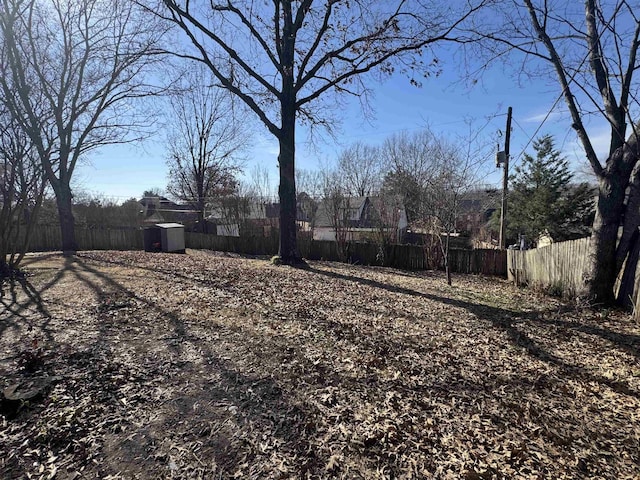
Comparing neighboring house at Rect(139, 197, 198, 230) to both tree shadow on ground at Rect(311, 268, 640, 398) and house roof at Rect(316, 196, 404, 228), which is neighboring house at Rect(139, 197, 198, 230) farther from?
tree shadow on ground at Rect(311, 268, 640, 398)

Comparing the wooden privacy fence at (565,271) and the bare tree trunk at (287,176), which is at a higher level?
the bare tree trunk at (287,176)

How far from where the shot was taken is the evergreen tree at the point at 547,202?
17688mm

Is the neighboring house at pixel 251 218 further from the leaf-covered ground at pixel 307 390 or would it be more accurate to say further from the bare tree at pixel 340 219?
the leaf-covered ground at pixel 307 390

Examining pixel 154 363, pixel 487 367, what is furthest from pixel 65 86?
pixel 487 367

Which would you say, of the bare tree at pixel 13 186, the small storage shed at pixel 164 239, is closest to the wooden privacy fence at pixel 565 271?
the bare tree at pixel 13 186

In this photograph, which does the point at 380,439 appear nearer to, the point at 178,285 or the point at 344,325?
the point at 344,325

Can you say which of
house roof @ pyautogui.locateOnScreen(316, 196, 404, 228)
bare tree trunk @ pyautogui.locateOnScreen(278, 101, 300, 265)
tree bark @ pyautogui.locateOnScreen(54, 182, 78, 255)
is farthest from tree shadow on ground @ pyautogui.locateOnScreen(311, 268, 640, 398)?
tree bark @ pyautogui.locateOnScreen(54, 182, 78, 255)

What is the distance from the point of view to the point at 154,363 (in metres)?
3.14

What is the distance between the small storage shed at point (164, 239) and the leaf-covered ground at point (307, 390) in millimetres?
9359

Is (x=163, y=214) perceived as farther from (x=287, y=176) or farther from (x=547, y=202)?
(x=547, y=202)

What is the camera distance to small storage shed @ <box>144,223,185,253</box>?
1445cm

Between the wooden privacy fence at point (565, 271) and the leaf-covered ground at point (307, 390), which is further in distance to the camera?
the wooden privacy fence at point (565, 271)

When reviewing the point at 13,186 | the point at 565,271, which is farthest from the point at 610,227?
the point at 13,186

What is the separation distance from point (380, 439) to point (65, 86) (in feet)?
49.5
